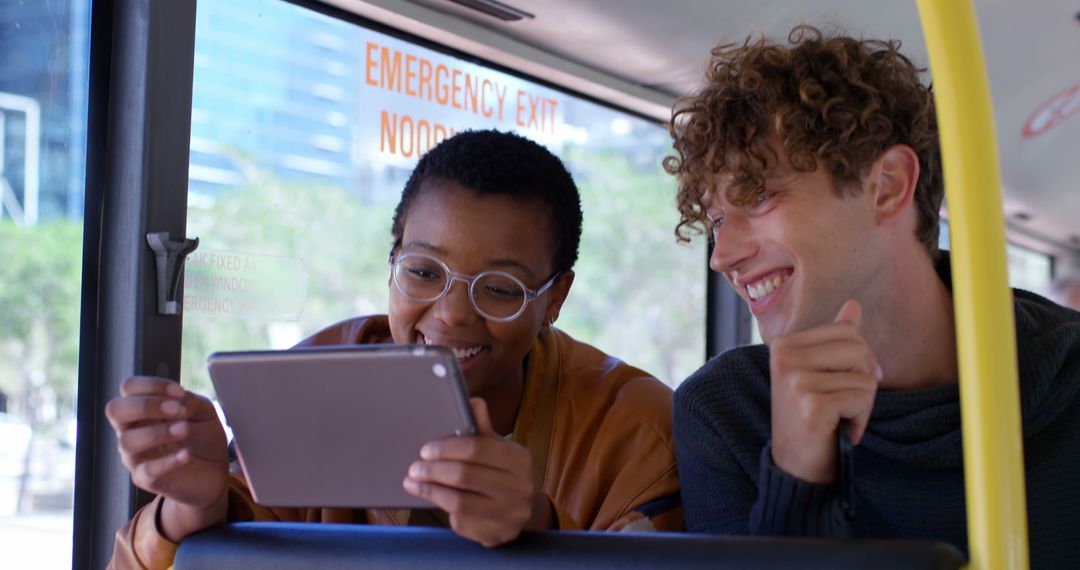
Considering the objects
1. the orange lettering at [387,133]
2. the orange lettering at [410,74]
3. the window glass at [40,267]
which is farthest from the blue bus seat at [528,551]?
the orange lettering at [410,74]

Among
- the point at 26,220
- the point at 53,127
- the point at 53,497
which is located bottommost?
the point at 53,497

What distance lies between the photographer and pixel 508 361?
74.5 inches

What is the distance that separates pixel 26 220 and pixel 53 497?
1.74ft

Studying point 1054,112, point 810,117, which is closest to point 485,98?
point 810,117

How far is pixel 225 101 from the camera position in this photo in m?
2.45

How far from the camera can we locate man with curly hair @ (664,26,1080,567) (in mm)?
1517

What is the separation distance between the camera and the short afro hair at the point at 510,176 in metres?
1.90

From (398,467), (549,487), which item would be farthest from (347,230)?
(398,467)

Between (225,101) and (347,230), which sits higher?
(225,101)

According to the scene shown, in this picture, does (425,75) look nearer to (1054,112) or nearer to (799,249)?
(799,249)

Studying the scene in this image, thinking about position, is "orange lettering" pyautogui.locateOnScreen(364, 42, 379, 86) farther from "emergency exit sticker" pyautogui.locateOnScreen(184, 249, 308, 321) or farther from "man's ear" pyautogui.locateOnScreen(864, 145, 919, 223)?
"man's ear" pyautogui.locateOnScreen(864, 145, 919, 223)

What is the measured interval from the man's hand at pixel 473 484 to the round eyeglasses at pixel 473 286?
1.99 feet

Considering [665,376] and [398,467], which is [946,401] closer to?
[398,467]

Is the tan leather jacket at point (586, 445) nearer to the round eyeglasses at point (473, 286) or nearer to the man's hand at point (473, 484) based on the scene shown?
the round eyeglasses at point (473, 286)
